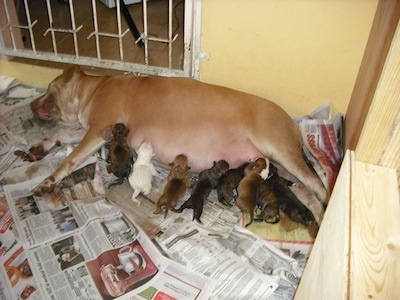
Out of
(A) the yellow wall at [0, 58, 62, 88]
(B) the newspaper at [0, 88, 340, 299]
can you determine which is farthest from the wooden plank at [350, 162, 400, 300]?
(A) the yellow wall at [0, 58, 62, 88]

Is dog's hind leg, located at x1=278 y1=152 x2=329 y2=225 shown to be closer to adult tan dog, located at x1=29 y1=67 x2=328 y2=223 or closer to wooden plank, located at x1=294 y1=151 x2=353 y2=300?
adult tan dog, located at x1=29 y1=67 x2=328 y2=223

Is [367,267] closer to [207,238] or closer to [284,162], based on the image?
[207,238]

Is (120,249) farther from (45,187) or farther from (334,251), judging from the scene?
(334,251)

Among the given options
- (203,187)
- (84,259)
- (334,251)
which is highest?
(334,251)

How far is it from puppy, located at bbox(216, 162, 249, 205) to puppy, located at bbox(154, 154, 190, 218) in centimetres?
15

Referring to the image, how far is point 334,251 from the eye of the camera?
3.03ft

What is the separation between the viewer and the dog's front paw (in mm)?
1901

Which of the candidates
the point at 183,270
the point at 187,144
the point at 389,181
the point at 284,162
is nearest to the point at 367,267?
the point at 389,181

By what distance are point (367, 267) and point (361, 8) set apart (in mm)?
1381

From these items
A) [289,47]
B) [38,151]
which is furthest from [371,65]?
[38,151]

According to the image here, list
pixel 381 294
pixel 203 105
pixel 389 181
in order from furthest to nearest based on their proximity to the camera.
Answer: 1. pixel 203 105
2. pixel 389 181
3. pixel 381 294

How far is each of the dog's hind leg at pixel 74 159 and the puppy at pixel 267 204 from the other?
2.58ft

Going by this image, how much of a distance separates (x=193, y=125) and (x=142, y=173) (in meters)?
0.33

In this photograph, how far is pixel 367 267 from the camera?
839 mm
